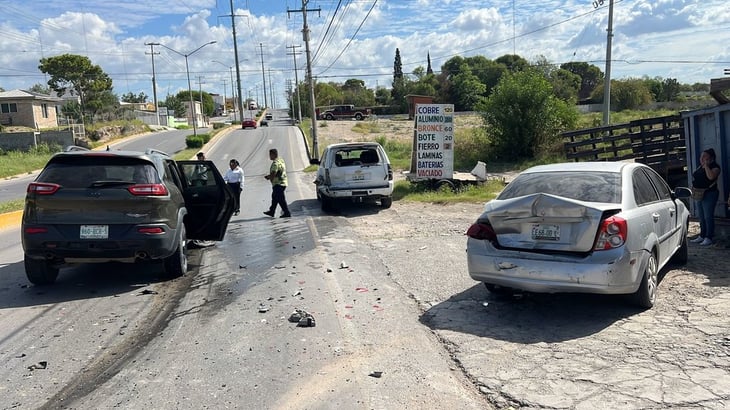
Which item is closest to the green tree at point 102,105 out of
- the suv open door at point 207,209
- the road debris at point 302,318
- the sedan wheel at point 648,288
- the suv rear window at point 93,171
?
the suv open door at point 207,209

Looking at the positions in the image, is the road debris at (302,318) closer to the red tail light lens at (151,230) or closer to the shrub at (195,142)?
the red tail light lens at (151,230)

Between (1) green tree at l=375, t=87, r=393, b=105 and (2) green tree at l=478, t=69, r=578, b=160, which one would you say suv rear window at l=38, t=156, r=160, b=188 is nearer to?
(2) green tree at l=478, t=69, r=578, b=160

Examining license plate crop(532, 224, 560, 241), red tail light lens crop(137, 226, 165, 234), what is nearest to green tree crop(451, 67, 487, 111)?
red tail light lens crop(137, 226, 165, 234)

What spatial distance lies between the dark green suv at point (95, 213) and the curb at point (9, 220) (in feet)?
24.8

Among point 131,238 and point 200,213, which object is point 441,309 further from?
point 200,213

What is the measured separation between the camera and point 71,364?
4793mm

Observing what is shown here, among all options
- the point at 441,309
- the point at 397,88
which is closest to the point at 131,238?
the point at 441,309

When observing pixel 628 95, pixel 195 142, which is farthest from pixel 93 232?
pixel 628 95

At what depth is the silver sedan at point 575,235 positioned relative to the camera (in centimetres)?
536

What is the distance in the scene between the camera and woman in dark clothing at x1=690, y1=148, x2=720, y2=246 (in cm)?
855

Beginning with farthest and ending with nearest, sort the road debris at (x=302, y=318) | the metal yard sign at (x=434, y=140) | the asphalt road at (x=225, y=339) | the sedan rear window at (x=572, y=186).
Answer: the metal yard sign at (x=434, y=140) < the sedan rear window at (x=572, y=186) < the road debris at (x=302, y=318) < the asphalt road at (x=225, y=339)

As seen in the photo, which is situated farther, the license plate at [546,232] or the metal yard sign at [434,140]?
the metal yard sign at [434,140]

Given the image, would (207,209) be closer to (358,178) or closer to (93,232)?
(93,232)

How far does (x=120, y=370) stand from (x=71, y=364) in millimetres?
497
